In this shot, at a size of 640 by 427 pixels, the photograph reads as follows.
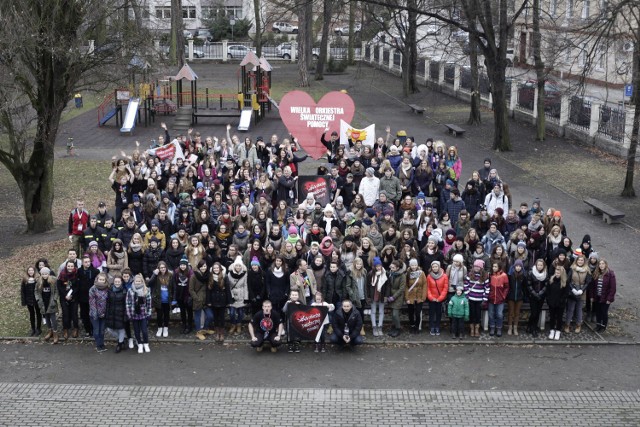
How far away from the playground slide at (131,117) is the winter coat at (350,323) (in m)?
21.9

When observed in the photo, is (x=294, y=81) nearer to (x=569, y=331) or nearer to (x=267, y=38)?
(x=267, y=38)

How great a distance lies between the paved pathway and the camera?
1145 centimetres

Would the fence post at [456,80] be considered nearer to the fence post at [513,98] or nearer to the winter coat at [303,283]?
the fence post at [513,98]

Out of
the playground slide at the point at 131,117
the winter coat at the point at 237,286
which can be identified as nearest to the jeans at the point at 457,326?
the winter coat at the point at 237,286

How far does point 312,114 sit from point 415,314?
908 centimetres

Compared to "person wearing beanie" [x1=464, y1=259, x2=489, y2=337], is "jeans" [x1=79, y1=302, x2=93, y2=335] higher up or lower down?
lower down

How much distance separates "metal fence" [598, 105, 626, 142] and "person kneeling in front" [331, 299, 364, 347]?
694 inches

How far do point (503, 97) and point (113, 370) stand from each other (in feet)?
66.4

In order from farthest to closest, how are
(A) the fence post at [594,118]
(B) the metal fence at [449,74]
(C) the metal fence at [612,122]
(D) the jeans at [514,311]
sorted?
1. (B) the metal fence at [449,74]
2. (A) the fence post at [594,118]
3. (C) the metal fence at [612,122]
4. (D) the jeans at [514,311]

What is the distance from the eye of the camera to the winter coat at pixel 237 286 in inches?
560

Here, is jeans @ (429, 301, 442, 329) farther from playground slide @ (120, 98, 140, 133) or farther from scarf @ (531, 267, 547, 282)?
playground slide @ (120, 98, 140, 133)

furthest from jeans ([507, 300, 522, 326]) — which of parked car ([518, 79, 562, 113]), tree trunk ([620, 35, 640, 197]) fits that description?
parked car ([518, 79, 562, 113])

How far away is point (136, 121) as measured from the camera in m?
35.8

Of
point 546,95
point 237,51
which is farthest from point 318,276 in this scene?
point 237,51
